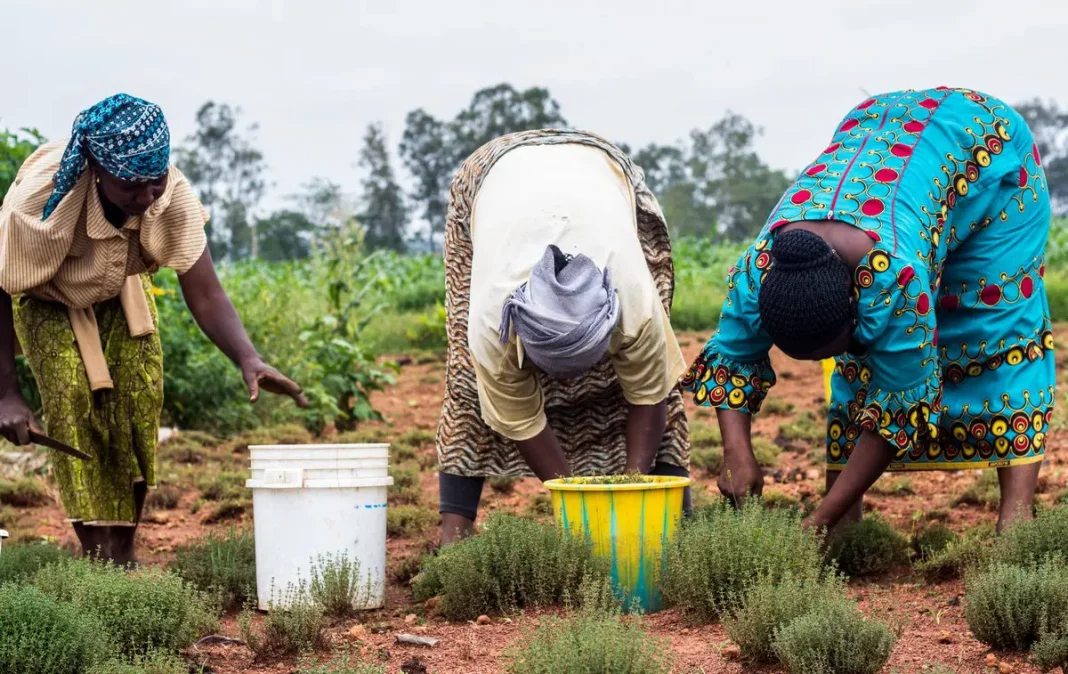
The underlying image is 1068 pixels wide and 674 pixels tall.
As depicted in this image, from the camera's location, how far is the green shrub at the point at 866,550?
4.33m

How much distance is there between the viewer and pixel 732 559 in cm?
368

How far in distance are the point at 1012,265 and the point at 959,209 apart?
29cm

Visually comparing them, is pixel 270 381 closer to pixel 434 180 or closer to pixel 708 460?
pixel 708 460

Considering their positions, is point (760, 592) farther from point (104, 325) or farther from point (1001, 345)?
point (104, 325)

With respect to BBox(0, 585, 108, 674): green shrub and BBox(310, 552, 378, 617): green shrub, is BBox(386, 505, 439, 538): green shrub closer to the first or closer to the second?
BBox(310, 552, 378, 617): green shrub

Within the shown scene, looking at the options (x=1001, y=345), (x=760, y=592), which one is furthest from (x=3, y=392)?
(x=1001, y=345)

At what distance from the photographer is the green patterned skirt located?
14.2 ft

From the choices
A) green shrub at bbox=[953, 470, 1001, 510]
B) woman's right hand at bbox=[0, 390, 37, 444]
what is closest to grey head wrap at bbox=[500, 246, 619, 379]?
woman's right hand at bbox=[0, 390, 37, 444]

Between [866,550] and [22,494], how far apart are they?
4263 millimetres

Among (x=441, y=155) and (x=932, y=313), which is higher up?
(x=441, y=155)

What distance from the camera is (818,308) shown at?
3416mm

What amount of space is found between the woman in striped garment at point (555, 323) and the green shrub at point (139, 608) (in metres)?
1.15

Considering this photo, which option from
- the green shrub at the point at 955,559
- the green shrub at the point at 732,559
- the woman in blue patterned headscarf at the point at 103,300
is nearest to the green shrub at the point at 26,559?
the woman in blue patterned headscarf at the point at 103,300

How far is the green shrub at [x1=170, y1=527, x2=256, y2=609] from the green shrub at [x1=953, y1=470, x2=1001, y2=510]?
3.04 meters
